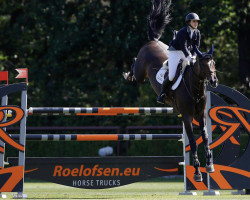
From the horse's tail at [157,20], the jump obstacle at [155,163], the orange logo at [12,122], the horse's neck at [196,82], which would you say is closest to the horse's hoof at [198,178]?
the jump obstacle at [155,163]

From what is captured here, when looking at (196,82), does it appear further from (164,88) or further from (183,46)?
(164,88)

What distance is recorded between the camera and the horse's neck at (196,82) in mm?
8531

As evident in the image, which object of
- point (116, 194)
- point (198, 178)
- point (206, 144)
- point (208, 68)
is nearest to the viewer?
point (208, 68)

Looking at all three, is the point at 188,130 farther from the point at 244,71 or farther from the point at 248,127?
the point at 244,71

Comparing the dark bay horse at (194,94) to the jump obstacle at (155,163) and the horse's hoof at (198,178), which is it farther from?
the jump obstacle at (155,163)

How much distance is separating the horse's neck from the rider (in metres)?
0.24

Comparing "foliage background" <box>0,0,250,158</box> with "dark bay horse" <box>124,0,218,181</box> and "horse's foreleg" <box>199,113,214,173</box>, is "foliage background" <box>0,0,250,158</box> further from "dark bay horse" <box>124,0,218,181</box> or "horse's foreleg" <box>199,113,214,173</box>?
Answer: "horse's foreleg" <box>199,113,214,173</box>

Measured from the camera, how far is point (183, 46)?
345 inches

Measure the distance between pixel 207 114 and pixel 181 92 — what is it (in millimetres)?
602

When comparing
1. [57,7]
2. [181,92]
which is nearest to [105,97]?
[57,7]

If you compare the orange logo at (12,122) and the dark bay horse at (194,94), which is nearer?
the dark bay horse at (194,94)

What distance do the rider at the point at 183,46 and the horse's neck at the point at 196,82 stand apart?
235 mm

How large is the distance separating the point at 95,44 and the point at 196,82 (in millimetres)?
14186

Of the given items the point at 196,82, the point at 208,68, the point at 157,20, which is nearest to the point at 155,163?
the point at 196,82
